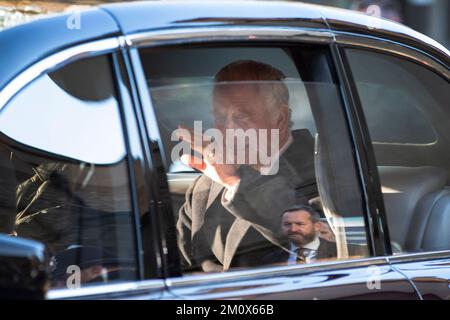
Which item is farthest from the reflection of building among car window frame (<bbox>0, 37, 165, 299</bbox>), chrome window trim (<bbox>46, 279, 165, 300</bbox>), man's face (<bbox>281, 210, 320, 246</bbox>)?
chrome window trim (<bbox>46, 279, 165, 300</bbox>)

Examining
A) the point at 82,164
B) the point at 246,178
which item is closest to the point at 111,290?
the point at 82,164

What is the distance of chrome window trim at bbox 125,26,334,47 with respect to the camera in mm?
2201

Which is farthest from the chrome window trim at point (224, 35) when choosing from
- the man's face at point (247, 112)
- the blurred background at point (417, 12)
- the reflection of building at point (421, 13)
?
the reflection of building at point (421, 13)

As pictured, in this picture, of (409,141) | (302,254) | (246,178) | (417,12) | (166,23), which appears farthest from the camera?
(417,12)

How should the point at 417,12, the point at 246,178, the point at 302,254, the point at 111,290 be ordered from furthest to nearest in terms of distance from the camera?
1. the point at 417,12
2. the point at 246,178
3. the point at 302,254
4. the point at 111,290

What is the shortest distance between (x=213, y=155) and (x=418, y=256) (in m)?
0.65

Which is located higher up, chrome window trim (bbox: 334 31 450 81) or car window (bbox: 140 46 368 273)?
chrome window trim (bbox: 334 31 450 81)

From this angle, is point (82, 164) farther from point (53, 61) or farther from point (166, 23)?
point (166, 23)

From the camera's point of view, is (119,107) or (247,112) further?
(247,112)

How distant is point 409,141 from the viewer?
3.13m

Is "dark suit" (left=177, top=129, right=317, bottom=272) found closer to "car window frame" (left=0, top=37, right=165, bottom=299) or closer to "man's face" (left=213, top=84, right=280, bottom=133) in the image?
"man's face" (left=213, top=84, right=280, bottom=133)

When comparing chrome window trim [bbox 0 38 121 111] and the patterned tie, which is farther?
the patterned tie

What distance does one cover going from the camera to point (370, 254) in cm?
246
